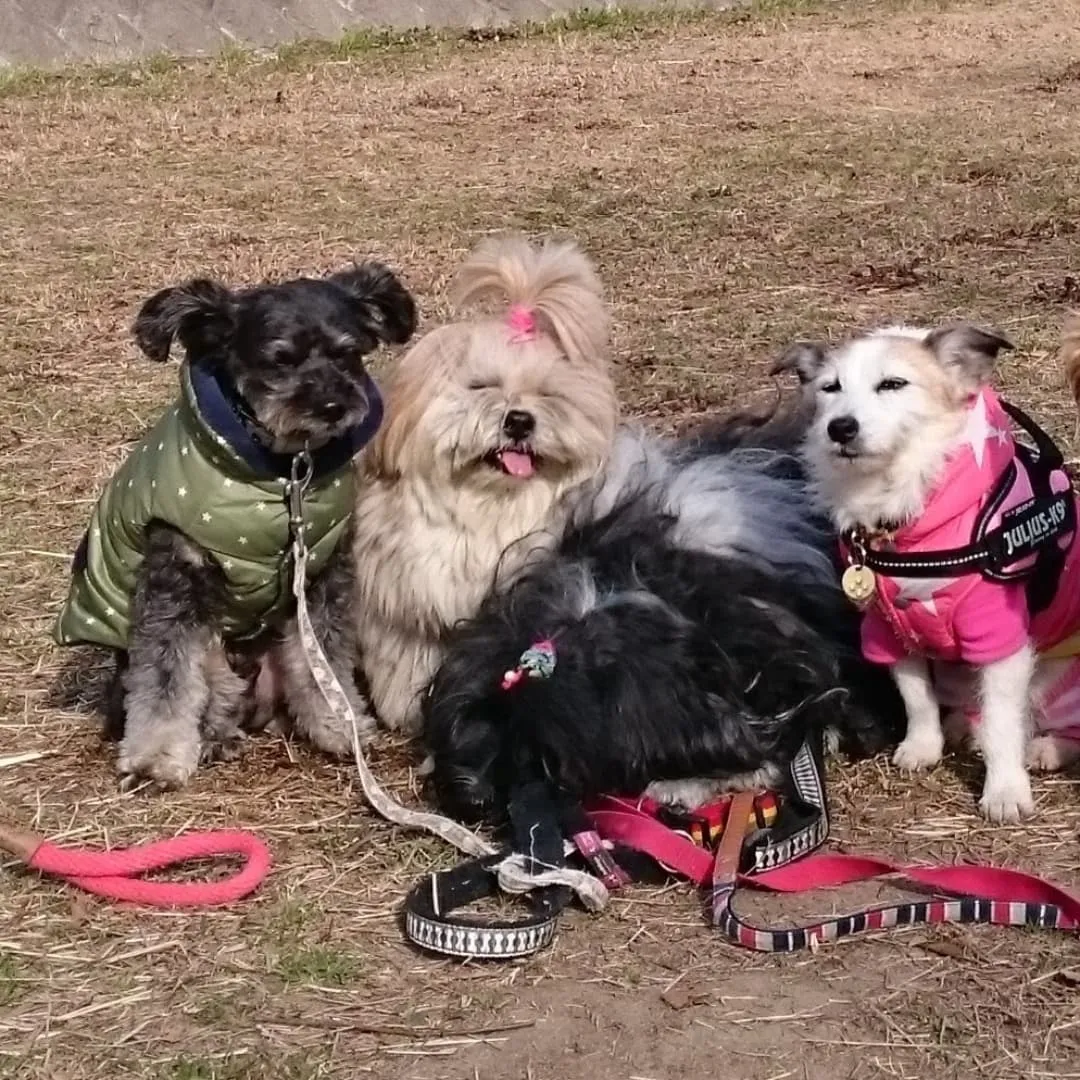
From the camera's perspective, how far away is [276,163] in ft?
34.3

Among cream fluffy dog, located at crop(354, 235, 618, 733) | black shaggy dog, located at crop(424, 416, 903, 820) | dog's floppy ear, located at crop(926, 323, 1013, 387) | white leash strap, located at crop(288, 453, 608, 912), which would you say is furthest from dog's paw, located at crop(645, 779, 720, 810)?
dog's floppy ear, located at crop(926, 323, 1013, 387)

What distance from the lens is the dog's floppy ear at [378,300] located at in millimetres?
3896

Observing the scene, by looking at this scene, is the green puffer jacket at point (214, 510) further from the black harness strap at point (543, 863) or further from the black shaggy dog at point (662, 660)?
the black harness strap at point (543, 863)

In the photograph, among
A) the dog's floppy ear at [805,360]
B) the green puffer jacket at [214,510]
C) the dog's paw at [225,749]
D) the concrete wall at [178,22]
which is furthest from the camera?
the concrete wall at [178,22]

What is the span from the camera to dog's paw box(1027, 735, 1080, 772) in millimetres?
3711

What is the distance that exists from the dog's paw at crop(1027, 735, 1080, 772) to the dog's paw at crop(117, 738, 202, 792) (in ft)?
6.61

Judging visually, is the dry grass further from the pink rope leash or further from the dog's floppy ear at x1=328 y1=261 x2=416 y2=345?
the dog's floppy ear at x1=328 y1=261 x2=416 y2=345

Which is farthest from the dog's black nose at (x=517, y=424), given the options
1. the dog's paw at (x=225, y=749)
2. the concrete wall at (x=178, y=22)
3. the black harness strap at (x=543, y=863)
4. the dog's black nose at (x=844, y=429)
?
the concrete wall at (x=178, y=22)

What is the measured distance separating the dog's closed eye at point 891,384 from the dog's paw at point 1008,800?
0.89 metres

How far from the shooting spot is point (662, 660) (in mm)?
3504

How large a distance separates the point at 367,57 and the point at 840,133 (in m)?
5.44

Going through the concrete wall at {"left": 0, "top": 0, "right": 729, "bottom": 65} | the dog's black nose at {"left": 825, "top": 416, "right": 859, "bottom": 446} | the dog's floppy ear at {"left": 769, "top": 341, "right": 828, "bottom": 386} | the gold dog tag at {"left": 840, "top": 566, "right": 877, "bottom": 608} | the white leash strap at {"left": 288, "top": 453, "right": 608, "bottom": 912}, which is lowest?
the white leash strap at {"left": 288, "top": 453, "right": 608, "bottom": 912}

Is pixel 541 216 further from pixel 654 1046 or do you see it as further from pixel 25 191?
pixel 654 1046

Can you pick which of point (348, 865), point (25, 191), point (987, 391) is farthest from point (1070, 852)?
point (25, 191)
